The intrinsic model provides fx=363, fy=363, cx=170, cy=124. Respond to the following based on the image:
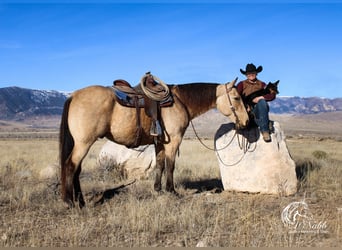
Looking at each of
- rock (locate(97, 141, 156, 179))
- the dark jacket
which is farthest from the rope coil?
rock (locate(97, 141, 156, 179))

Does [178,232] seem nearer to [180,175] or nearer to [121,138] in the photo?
[121,138]

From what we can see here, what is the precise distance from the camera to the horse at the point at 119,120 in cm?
684

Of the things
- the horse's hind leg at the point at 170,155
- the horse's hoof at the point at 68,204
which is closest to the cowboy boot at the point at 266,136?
the horse's hind leg at the point at 170,155

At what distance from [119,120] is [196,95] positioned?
6.77ft

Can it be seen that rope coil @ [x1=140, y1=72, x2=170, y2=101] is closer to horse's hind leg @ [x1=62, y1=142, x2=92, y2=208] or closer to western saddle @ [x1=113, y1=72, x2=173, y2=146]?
western saddle @ [x1=113, y1=72, x2=173, y2=146]

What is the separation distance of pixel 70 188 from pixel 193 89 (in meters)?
3.51

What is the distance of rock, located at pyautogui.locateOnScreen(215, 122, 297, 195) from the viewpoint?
7.93 meters

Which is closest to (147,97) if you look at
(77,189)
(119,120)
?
(119,120)

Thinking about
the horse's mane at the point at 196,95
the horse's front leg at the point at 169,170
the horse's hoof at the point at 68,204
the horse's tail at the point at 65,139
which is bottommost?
the horse's hoof at the point at 68,204

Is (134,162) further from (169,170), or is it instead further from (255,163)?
(255,163)

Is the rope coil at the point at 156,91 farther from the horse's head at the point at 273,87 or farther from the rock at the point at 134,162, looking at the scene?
the rock at the point at 134,162

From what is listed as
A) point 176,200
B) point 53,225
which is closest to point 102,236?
point 53,225

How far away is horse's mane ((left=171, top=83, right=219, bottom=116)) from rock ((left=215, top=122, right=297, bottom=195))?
95cm

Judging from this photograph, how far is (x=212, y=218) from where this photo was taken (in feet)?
19.7
